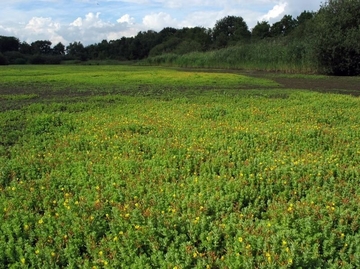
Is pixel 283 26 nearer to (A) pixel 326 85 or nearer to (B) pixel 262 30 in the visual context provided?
(B) pixel 262 30

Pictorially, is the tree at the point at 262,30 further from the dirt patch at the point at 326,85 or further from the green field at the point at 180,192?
the green field at the point at 180,192

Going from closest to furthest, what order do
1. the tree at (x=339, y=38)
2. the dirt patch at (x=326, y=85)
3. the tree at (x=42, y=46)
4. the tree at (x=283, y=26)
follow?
1. the dirt patch at (x=326, y=85)
2. the tree at (x=339, y=38)
3. the tree at (x=283, y=26)
4. the tree at (x=42, y=46)

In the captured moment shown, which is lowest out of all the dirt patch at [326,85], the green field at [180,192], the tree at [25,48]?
the green field at [180,192]

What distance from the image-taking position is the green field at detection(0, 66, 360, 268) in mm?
4266

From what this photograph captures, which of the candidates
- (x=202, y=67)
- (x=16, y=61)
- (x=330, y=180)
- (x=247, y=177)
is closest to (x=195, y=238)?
(x=247, y=177)

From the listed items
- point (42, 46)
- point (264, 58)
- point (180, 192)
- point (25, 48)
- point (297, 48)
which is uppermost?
point (42, 46)

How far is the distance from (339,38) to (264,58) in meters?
9.23

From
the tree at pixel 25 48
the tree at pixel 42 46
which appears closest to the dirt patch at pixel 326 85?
the tree at pixel 25 48

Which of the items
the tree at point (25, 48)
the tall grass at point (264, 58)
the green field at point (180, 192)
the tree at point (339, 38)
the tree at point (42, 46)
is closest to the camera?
the green field at point (180, 192)

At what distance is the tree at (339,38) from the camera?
31.2m

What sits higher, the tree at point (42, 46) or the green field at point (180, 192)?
the tree at point (42, 46)

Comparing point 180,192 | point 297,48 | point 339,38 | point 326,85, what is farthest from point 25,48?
point 180,192

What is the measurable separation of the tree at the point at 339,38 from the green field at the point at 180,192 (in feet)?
74.0

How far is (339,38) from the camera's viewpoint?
31.5 meters
